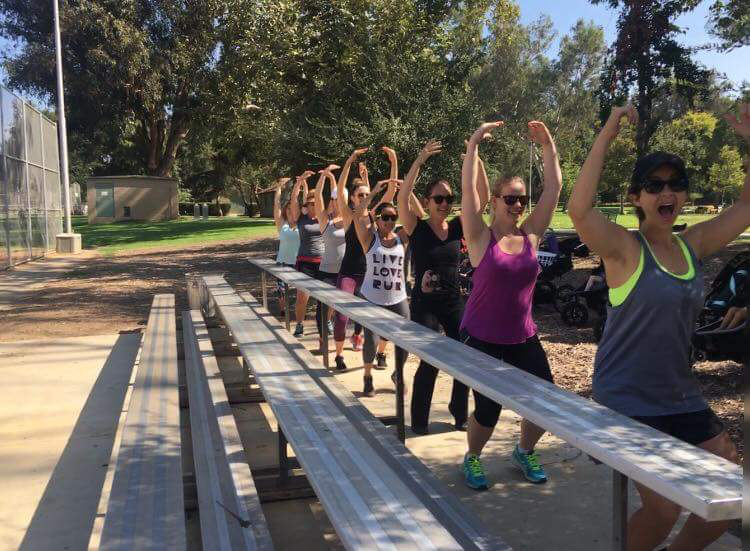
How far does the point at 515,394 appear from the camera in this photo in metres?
2.34

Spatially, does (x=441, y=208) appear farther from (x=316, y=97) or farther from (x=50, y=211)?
(x=50, y=211)

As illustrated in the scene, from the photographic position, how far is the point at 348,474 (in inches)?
109

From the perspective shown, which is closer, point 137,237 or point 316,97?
point 316,97

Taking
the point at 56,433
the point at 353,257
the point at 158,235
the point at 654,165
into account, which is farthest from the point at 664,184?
the point at 158,235

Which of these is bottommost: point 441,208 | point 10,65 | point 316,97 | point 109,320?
point 109,320

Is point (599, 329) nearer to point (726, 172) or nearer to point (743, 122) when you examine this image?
point (743, 122)

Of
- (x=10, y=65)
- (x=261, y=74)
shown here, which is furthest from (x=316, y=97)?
(x=10, y=65)

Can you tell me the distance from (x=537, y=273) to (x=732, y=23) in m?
14.9

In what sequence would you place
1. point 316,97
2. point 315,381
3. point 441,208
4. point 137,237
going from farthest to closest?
point 137,237 < point 316,97 < point 441,208 < point 315,381

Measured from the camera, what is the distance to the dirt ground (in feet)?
20.0


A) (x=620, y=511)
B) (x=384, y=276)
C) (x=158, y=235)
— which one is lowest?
(x=620, y=511)

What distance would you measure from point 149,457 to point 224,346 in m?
4.24

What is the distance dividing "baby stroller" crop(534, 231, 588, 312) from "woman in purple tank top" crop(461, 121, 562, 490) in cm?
551

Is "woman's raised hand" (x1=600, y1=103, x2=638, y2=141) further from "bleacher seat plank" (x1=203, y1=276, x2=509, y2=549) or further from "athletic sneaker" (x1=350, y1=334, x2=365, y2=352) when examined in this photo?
"athletic sneaker" (x1=350, y1=334, x2=365, y2=352)
